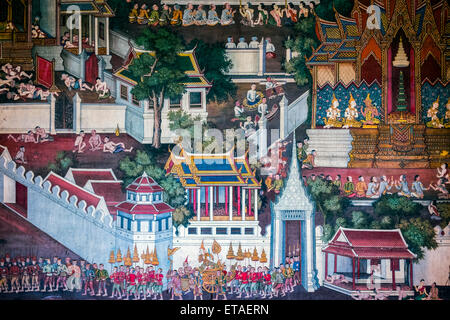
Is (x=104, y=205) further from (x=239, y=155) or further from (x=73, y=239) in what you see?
(x=239, y=155)

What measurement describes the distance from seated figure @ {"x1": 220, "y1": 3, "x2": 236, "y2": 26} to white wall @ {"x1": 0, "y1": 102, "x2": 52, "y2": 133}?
318 cm

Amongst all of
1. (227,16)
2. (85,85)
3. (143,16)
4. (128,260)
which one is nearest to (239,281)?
(128,260)

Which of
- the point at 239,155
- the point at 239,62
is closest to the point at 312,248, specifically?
the point at 239,155

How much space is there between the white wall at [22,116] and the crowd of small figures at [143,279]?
2.09 meters

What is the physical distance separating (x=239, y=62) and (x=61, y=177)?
346 cm

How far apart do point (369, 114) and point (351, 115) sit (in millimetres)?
299

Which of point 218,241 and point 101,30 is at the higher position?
point 101,30

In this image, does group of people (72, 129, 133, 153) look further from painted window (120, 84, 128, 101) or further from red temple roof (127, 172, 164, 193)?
painted window (120, 84, 128, 101)

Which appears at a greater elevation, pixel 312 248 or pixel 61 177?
pixel 61 177

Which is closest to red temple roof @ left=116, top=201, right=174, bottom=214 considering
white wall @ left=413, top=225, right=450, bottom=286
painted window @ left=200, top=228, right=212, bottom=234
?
painted window @ left=200, top=228, right=212, bottom=234

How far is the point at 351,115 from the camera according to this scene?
953 centimetres

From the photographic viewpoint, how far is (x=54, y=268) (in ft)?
30.7

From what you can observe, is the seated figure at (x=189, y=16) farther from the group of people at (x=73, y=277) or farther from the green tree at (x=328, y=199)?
the group of people at (x=73, y=277)

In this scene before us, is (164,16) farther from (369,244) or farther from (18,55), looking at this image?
(369,244)
